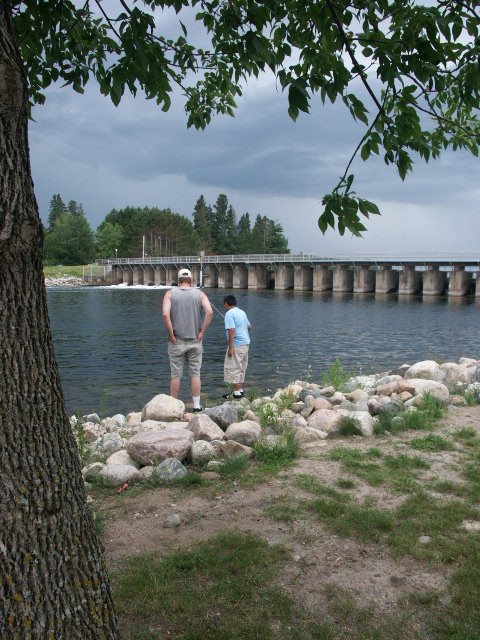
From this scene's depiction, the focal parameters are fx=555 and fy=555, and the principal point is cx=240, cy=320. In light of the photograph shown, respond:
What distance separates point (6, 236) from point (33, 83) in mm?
3341

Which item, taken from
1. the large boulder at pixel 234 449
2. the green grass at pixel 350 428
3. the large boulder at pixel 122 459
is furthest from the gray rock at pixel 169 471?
the green grass at pixel 350 428

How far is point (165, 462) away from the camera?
5840 mm

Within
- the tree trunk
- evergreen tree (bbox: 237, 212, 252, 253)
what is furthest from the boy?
evergreen tree (bbox: 237, 212, 252, 253)

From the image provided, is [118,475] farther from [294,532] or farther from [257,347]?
[257,347]

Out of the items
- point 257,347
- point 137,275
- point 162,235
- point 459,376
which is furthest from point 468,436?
point 162,235

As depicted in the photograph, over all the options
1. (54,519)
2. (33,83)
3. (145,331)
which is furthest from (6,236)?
(145,331)

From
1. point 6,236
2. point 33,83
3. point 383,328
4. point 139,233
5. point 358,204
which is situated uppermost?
point 139,233

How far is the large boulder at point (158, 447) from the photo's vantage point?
20.4 feet

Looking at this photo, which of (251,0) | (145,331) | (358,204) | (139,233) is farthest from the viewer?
(139,233)

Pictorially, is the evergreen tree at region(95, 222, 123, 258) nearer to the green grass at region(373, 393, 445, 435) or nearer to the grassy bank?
the green grass at region(373, 393, 445, 435)

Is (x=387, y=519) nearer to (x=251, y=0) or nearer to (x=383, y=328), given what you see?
(x=251, y=0)

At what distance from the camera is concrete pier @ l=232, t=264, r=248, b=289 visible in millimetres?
90625

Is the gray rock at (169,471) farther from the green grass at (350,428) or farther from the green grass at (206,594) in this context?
the green grass at (350,428)

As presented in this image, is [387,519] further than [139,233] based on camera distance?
No
